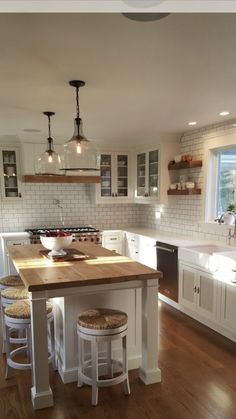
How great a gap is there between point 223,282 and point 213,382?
979mm

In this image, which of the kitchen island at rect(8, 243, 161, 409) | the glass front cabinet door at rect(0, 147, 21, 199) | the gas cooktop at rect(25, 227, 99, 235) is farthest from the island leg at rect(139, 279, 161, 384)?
the glass front cabinet door at rect(0, 147, 21, 199)

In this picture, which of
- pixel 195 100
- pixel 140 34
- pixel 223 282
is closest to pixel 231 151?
pixel 195 100

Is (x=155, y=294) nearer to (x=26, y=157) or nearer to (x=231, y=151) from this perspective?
(x=231, y=151)

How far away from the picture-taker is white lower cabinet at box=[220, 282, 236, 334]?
2979 millimetres

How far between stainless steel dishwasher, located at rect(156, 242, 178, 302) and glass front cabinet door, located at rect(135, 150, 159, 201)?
99 centimetres

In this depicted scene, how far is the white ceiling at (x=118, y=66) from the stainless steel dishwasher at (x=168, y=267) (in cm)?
167

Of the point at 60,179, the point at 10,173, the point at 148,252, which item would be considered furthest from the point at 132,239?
the point at 10,173

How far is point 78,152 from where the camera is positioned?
2484 mm

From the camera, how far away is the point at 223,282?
10.2 ft

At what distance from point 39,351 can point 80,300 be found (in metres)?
0.50

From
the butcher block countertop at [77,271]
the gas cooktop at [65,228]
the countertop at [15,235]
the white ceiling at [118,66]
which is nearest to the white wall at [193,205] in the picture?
the white ceiling at [118,66]

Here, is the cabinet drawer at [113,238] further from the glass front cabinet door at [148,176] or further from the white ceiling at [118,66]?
the white ceiling at [118,66]

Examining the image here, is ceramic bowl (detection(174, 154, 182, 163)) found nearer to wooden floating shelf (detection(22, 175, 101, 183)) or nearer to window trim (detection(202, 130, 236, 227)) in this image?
window trim (detection(202, 130, 236, 227))

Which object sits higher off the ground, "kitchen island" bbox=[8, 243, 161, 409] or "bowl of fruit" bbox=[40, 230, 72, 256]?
"bowl of fruit" bbox=[40, 230, 72, 256]
